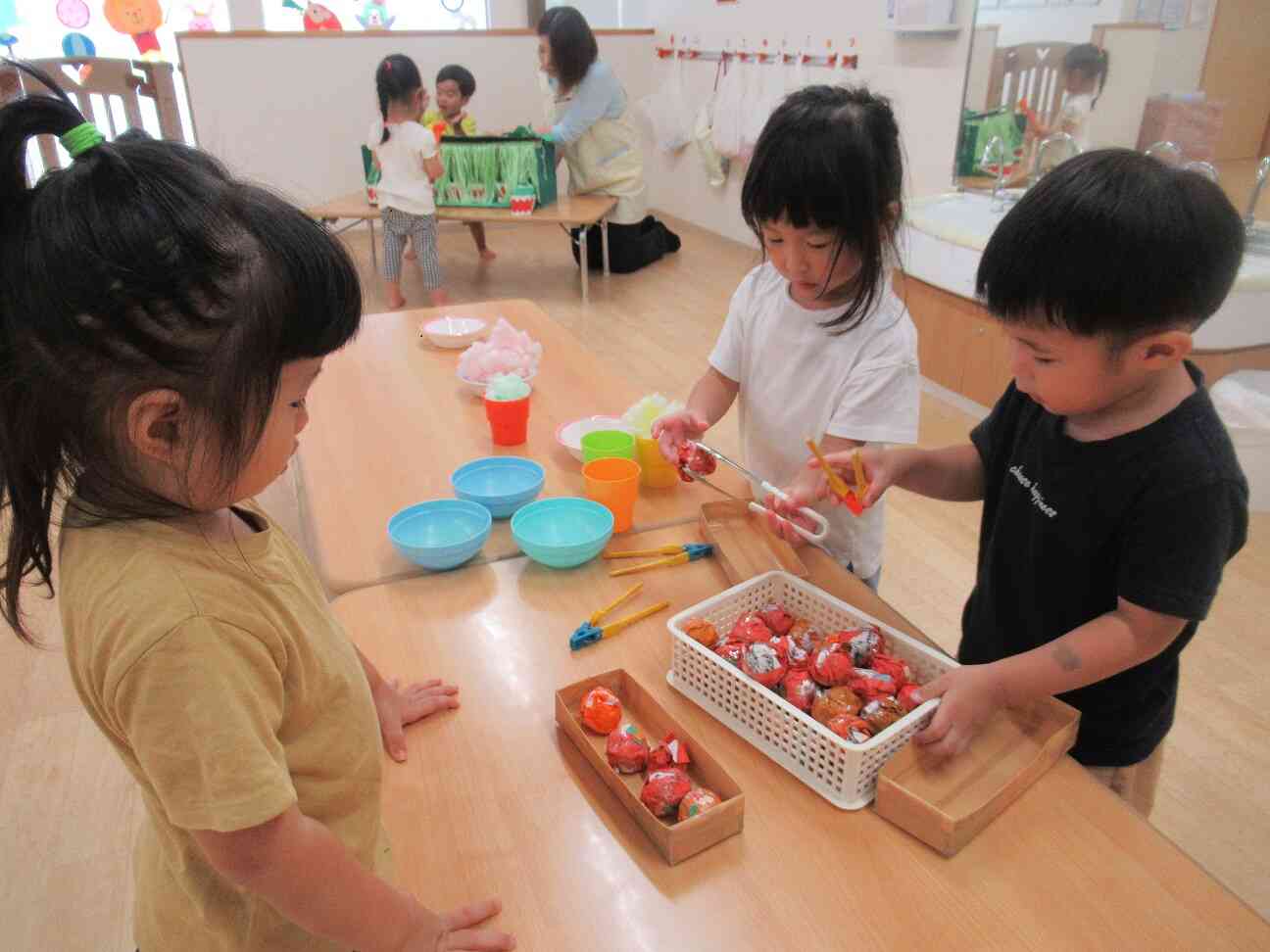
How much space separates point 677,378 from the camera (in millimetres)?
3561

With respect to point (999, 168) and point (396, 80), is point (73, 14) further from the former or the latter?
point (999, 168)

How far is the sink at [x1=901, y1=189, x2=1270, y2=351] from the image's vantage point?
2512 millimetres

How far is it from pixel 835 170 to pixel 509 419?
630 mm

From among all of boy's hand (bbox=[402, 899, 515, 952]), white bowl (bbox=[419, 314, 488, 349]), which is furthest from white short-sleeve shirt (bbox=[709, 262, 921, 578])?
boy's hand (bbox=[402, 899, 515, 952])

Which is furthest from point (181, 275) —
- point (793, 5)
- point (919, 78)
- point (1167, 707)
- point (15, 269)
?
point (793, 5)

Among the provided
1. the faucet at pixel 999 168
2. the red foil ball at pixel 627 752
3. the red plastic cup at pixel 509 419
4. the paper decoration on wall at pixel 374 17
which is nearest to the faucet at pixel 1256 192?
the faucet at pixel 999 168

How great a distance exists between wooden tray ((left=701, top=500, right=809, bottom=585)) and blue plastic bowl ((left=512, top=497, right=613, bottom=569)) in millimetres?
136

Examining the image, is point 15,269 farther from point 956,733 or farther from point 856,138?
point 856,138

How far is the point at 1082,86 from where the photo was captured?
10.0 ft

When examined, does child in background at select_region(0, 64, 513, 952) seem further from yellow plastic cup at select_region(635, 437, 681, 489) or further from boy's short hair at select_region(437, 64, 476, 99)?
boy's short hair at select_region(437, 64, 476, 99)

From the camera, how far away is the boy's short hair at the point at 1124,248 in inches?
30.7

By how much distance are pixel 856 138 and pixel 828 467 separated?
1.39 feet

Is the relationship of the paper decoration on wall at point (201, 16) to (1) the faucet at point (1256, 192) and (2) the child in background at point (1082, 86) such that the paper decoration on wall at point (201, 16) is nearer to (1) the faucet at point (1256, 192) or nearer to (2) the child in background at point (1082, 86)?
(2) the child in background at point (1082, 86)

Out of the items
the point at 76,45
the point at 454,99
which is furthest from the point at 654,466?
the point at 76,45
